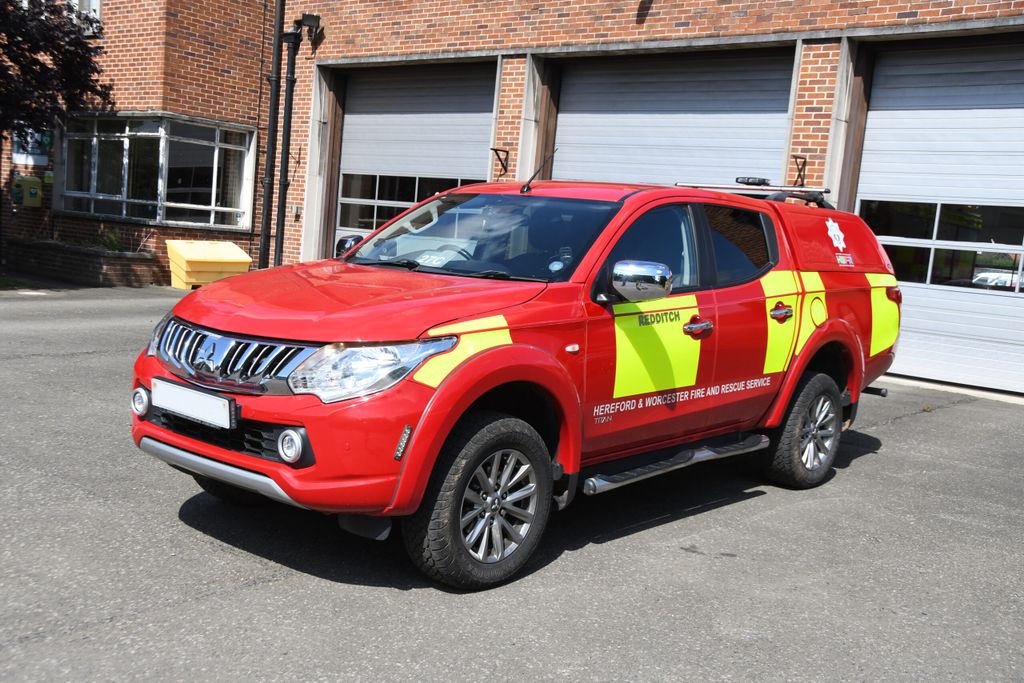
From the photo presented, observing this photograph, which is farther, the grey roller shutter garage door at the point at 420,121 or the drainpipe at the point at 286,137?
the drainpipe at the point at 286,137

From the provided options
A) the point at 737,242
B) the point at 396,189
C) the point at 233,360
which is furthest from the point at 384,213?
the point at 233,360

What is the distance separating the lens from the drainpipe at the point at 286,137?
57.8 feet

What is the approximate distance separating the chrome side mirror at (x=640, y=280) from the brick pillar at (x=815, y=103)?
25.9ft

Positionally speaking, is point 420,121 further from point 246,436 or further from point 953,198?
point 246,436

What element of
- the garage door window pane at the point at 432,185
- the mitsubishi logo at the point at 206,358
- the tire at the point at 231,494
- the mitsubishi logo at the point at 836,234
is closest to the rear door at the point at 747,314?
the mitsubishi logo at the point at 836,234

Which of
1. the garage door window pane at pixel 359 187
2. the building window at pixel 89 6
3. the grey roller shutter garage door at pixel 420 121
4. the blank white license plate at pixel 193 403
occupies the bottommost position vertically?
the blank white license plate at pixel 193 403

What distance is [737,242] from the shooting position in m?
5.97

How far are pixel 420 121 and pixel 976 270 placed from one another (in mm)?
8648

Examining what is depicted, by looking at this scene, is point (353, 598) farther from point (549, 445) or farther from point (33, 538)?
point (33, 538)

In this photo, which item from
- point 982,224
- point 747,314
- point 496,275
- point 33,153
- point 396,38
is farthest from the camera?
point 33,153

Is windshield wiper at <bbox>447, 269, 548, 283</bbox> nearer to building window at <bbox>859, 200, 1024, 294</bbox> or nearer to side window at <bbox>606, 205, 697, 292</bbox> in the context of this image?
side window at <bbox>606, 205, 697, 292</bbox>

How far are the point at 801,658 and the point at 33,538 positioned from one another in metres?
3.31

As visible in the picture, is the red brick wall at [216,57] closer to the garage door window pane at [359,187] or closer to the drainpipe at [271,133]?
the drainpipe at [271,133]

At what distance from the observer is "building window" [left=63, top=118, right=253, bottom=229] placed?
18.1 m
